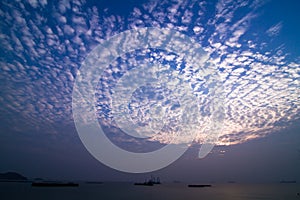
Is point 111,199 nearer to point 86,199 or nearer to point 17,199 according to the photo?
point 86,199

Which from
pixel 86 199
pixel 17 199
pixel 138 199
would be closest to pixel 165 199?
pixel 138 199

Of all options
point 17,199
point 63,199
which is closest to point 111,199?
point 63,199

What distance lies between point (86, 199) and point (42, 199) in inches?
526

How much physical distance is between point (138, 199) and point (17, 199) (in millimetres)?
36703

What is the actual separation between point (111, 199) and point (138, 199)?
888cm

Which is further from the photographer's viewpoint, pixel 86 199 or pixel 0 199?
pixel 86 199

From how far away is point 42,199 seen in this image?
6775 centimetres

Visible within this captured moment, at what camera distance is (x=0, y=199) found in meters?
62.1

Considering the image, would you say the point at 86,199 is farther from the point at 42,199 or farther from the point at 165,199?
the point at 165,199

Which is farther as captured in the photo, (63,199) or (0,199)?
(63,199)

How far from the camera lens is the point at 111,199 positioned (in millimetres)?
70125

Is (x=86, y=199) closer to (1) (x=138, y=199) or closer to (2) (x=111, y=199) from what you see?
(2) (x=111, y=199)

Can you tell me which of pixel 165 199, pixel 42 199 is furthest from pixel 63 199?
pixel 165 199

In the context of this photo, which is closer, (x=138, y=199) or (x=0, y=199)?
(x=0, y=199)
